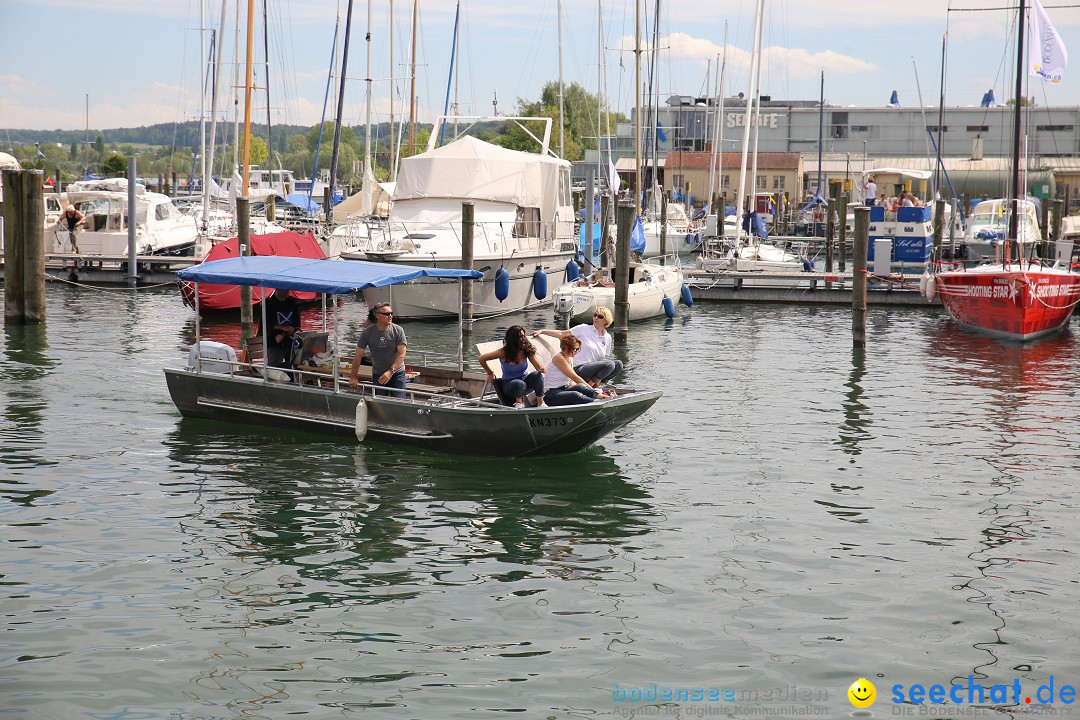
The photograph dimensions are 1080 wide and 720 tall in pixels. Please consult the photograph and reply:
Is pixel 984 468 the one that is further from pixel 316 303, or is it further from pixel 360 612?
pixel 316 303

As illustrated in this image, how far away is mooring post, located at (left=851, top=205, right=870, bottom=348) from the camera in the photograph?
25.5 metres

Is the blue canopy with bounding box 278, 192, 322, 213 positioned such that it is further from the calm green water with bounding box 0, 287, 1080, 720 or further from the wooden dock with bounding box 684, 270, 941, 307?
the calm green water with bounding box 0, 287, 1080, 720

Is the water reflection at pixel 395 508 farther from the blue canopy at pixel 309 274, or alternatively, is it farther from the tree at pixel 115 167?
the tree at pixel 115 167

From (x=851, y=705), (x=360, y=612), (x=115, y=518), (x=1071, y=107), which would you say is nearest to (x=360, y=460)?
(x=115, y=518)

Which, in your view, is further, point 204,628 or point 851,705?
point 204,628

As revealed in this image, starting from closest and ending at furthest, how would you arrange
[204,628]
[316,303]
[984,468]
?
[204,628], [984,468], [316,303]

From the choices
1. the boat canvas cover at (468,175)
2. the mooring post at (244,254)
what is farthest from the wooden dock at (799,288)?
the mooring post at (244,254)

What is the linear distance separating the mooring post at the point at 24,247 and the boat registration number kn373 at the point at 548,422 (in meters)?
16.5

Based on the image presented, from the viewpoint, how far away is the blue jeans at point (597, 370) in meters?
15.2

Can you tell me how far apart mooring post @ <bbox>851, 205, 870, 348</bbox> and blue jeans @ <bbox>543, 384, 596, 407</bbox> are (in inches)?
512

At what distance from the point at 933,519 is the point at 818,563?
7.75 feet

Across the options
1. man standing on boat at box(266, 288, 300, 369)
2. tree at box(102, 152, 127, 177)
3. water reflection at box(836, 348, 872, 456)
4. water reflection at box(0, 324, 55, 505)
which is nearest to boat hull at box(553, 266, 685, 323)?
water reflection at box(836, 348, 872, 456)

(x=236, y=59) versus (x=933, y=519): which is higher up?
(x=236, y=59)

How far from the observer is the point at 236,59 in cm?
4006
